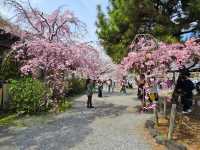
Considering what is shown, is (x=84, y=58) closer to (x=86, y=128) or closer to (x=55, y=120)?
(x=55, y=120)

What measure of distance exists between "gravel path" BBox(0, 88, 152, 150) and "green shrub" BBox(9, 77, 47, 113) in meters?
1.33

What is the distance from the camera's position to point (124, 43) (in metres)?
19.4

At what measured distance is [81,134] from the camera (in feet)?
40.3

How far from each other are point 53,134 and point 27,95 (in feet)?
17.7

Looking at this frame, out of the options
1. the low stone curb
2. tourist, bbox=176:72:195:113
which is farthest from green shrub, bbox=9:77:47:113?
tourist, bbox=176:72:195:113

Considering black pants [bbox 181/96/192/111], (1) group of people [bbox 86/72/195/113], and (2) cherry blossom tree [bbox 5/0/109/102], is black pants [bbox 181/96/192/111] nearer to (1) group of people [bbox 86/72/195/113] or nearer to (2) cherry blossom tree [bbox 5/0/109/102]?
(1) group of people [bbox 86/72/195/113]

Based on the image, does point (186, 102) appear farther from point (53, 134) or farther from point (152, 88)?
point (53, 134)

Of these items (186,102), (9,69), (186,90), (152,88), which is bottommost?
(186,102)

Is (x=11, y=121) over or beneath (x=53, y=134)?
over

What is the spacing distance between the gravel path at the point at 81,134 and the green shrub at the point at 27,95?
1333 millimetres

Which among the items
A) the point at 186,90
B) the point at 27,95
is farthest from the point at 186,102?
the point at 27,95

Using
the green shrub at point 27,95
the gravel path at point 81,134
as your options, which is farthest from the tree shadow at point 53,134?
the green shrub at point 27,95

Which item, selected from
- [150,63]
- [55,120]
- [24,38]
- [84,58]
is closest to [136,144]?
[150,63]

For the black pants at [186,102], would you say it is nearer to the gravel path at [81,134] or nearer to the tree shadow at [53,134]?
the gravel path at [81,134]
